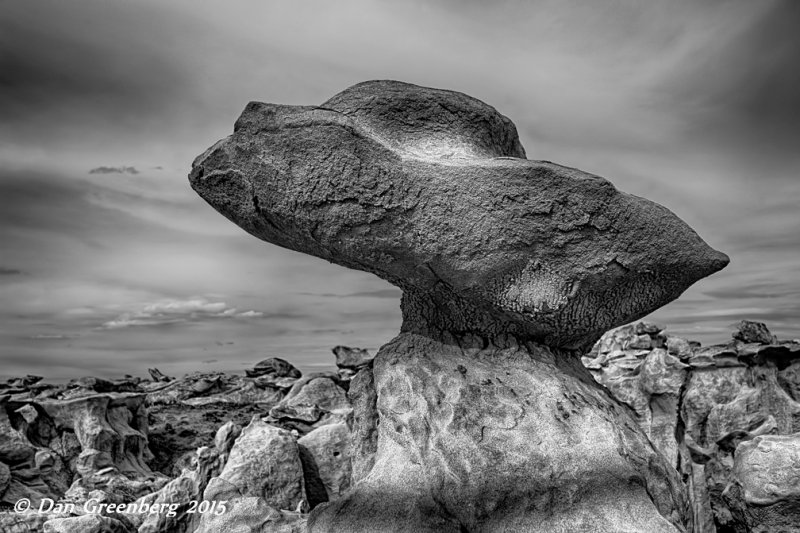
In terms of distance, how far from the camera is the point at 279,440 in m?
5.77

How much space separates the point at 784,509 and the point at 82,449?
941 cm

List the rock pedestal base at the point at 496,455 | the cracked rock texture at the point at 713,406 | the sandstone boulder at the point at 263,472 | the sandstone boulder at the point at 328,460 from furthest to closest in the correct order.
Result: the cracked rock texture at the point at 713,406 → the sandstone boulder at the point at 328,460 → the sandstone boulder at the point at 263,472 → the rock pedestal base at the point at 496,455

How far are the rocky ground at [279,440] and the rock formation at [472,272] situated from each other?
0.90 metres

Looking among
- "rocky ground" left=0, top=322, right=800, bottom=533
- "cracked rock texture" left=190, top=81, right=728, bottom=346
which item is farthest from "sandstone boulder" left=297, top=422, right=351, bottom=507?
"cracked rock texture" left=190, top=81, right=728, bottom=346

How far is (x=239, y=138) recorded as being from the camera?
15.2ft

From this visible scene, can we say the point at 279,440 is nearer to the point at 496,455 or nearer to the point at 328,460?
the point at 328,460

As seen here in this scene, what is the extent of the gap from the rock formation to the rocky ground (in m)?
0.90

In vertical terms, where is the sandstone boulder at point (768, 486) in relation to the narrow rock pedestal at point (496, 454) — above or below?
below

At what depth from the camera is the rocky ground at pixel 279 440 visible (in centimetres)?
561

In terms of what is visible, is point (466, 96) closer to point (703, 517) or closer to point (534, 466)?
point (534, 466)

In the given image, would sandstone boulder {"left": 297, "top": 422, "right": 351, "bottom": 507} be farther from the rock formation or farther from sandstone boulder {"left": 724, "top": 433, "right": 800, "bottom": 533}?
sandstone boulder {"left": 724, "top": 433, "right": 800, "bottom": 533}

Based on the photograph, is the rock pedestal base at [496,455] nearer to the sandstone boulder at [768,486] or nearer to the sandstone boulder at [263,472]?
the sandstone boulder at [263,472]

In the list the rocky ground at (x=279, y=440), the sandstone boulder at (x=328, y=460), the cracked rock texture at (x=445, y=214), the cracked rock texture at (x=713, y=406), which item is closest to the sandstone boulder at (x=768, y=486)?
the rocky ground at (x=279, y=440)

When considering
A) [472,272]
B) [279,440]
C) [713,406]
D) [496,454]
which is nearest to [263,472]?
[279,440]
